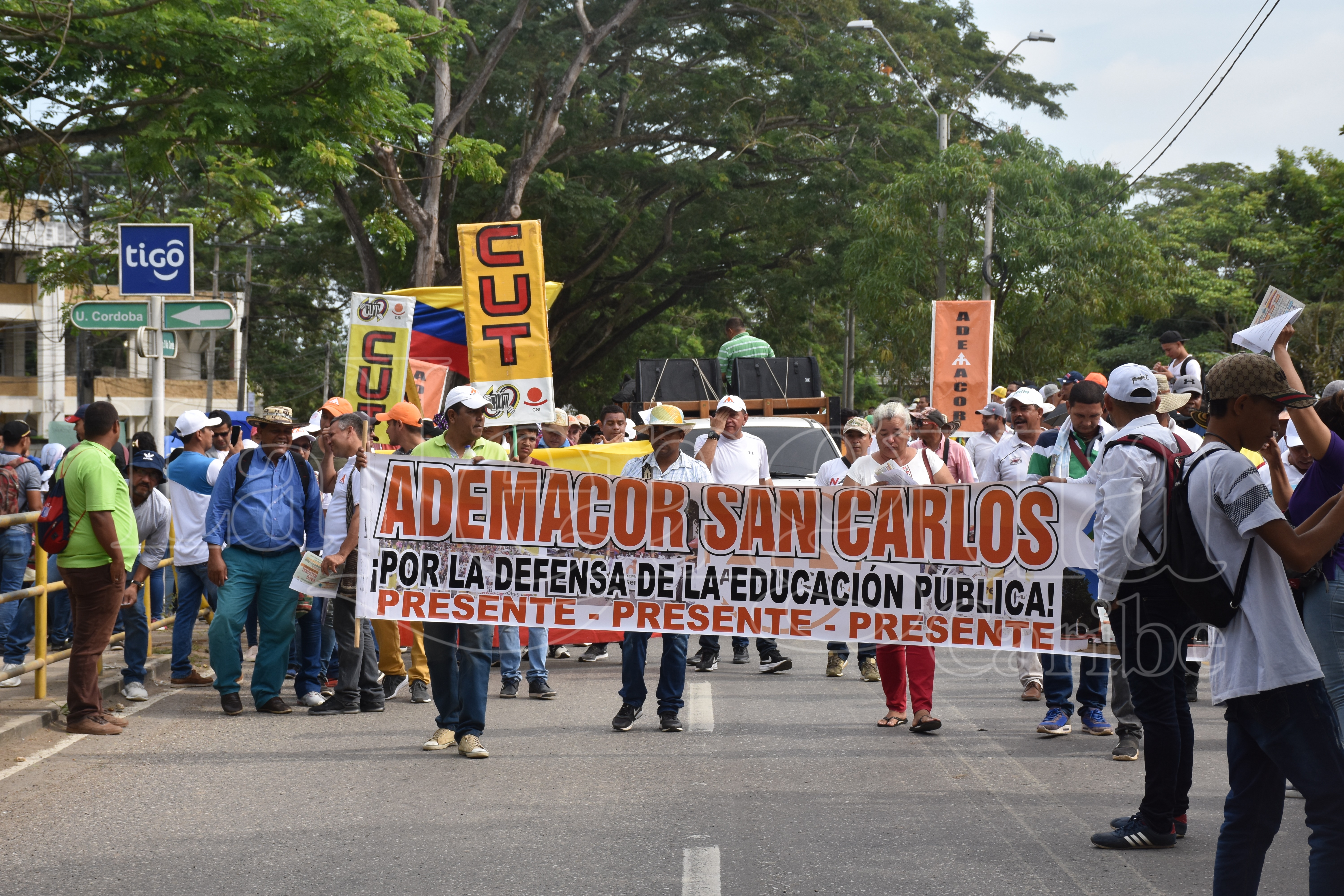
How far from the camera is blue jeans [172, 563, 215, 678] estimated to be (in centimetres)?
962

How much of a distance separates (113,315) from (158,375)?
608 mm

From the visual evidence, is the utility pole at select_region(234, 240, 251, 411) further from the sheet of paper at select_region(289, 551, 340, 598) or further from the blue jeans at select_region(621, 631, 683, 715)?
the blue jeans at select_region(621, 631, 683, 715)

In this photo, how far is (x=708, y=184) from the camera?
27.2m

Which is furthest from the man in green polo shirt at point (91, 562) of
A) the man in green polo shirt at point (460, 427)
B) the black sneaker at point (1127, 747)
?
the black sneaker at point (1127, 747)

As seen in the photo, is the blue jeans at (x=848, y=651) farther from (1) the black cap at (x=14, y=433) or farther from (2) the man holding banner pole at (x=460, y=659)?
(1) the black cap at (x=14, y=433)

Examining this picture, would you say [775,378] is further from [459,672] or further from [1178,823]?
[1178,823]

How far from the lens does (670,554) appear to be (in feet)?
24.2

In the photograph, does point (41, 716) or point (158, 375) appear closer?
point (41, 716)

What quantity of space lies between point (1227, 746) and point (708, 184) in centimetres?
2399

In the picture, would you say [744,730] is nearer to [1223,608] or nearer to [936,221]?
[1223,608]

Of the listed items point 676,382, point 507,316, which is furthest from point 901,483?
point 676,382

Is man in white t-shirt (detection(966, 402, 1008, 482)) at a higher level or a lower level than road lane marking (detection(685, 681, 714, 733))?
higher

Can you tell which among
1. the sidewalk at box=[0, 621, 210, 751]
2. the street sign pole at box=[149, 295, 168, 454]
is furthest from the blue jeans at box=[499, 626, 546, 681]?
the street sign pole at box=[149, 295, 168, 454]

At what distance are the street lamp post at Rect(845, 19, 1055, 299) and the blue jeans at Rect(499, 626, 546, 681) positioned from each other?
15.8 m
